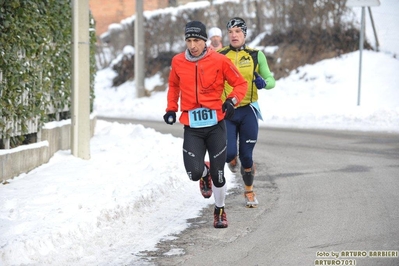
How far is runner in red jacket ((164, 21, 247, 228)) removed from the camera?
26.9ft

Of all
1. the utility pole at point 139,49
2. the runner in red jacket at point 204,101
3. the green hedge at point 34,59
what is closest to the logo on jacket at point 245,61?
the runner in red jacket at point 204,101

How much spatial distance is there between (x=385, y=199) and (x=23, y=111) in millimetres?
4542

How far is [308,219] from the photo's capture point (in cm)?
843

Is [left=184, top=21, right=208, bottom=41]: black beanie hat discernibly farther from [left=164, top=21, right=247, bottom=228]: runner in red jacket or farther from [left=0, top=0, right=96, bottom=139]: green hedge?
[left=0, top=0, right=96, bottom=139]: green hedge

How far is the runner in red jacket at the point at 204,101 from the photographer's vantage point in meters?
8.20

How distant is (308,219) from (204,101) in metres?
1.58

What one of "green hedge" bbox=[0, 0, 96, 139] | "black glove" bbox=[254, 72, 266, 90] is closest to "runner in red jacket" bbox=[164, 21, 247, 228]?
"black glove" bbox=[254, 72, 266, 90]

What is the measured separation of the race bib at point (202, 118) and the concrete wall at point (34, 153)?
2775 mm

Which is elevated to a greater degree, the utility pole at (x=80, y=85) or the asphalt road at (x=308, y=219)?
the utility pole at (x=80, y=85)

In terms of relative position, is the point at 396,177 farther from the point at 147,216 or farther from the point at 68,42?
the point at 68,42

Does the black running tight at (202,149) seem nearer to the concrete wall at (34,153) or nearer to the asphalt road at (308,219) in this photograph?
the asphalt road at (308,219)

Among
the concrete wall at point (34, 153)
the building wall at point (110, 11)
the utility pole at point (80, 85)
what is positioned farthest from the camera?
the building wall at point (110, 11)

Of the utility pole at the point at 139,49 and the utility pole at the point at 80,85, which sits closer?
the utility pole at the point at 80,85

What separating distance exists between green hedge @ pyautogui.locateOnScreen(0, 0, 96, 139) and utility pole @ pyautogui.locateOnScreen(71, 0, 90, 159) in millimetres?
351
